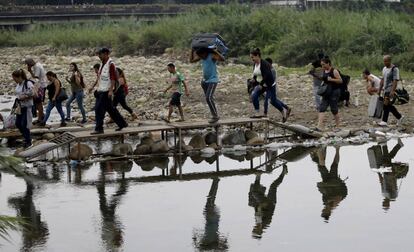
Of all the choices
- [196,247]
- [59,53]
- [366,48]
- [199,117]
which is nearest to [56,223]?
[196,247]

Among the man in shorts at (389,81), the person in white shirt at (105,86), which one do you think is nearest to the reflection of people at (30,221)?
the person in white shirt at (105,86)

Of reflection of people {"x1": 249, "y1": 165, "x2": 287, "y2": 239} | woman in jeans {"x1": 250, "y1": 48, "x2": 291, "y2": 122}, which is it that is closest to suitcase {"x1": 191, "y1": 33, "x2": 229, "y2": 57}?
woman in jeans {"x1": 250, "y1": 48, "x2": 291, "y2": 122}

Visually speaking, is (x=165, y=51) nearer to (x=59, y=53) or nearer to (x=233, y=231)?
(x=59, y=53)

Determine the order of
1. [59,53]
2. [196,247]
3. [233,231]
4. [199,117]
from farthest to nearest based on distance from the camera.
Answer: [59,53] → [199,117] → [233,231] → [196,247]

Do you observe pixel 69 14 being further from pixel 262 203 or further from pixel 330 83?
pixel 262 203

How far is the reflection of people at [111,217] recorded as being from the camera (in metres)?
10.8

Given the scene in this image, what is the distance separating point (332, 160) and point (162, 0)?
7443cm

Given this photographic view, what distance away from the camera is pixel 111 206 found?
41.2 ft

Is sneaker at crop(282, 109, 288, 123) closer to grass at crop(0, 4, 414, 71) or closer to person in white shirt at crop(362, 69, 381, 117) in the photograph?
person in white shirt at crop(362, 69, 381, 117)

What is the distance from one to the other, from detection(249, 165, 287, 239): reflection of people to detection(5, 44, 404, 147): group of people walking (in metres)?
2.85

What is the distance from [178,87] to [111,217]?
6.90 metres

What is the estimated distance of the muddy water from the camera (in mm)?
10758

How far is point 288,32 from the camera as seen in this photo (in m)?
41.8

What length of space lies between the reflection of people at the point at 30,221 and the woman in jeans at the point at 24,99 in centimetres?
207
